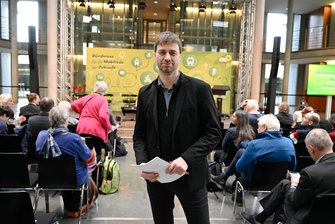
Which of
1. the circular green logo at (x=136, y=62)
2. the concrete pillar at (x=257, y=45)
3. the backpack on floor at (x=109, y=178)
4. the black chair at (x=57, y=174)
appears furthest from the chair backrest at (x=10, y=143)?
the circular green logo at (x=136, y=62)

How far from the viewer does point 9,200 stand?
1.83 meters

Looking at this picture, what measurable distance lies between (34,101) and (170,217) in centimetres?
447

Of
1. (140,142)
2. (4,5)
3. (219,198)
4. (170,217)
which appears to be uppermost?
(4,5)

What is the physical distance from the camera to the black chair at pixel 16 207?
1.82 meters

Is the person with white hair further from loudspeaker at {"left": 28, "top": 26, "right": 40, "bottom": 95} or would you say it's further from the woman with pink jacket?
loudspeaker at {"left": 28, "top": 26, "right": 40, "bottom": 95}

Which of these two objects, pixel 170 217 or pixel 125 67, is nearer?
pixel 170 217

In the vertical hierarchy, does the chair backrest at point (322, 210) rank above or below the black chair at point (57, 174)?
above

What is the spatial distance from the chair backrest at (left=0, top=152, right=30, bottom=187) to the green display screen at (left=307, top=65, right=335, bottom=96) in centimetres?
913

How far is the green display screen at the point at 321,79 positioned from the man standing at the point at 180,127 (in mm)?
9171

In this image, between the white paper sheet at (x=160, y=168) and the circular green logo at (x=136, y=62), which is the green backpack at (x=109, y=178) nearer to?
the white paper sheet at (x=160, y=168)

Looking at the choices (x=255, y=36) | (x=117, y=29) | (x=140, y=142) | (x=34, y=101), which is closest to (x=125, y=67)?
(x=117, y=29)

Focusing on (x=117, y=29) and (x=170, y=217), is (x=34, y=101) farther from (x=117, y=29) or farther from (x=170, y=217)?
(x=117, y=29)

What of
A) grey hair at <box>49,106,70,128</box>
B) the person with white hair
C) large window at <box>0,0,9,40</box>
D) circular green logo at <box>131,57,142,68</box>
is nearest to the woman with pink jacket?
grey hair at <box>49,106,70,128</box>

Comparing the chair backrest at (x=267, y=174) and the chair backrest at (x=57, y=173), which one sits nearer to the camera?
the chair backrest at (x=57, y=173)
